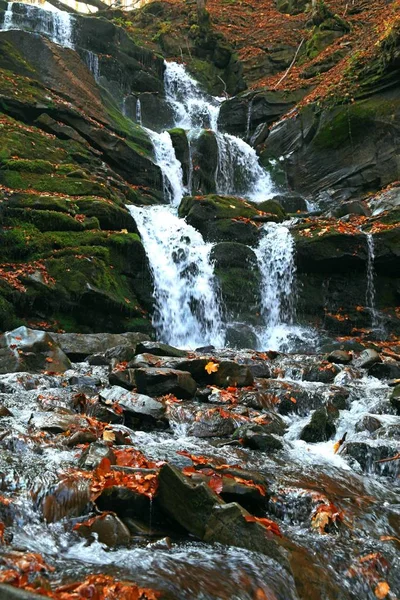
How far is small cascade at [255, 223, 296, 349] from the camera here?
13.6 metres

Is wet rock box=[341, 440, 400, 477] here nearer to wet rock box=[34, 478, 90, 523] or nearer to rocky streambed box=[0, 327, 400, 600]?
rocky streambed box=[0, 327, 400, 600]

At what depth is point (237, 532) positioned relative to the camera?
130 inches

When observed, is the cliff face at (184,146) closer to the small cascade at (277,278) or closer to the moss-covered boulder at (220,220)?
the moss-covered boulder at (220,220)

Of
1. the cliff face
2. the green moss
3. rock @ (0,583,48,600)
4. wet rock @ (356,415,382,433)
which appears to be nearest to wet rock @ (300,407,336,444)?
wet rock @ (356,415,382,433)

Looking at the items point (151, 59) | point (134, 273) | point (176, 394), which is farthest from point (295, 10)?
point (176, 394)

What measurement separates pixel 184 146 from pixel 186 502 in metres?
18.3

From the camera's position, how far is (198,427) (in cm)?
594

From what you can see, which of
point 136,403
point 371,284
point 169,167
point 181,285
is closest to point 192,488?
point 136,403

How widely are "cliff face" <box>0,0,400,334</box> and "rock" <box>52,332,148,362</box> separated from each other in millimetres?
1254

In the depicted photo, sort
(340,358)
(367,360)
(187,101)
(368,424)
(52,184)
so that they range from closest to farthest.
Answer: (368,424)
(367,360)
(340,358)
(52,184)
(187,101)

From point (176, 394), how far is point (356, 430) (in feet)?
8.00

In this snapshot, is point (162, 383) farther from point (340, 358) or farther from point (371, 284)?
point (371, 284)

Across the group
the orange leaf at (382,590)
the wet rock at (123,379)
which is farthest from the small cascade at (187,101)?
the orange leaf at (382,590)

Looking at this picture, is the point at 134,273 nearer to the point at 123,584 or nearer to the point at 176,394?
the point at 176,394
